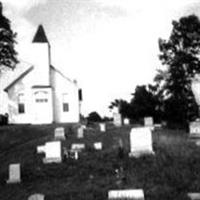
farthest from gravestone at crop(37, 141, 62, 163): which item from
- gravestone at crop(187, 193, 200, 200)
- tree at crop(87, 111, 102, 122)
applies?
tree at crop(87, 111, 102, 122)

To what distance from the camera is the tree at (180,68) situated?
121 feet

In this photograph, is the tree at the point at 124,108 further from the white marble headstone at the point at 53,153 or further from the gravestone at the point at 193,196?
the gravestone at the point at 193,196

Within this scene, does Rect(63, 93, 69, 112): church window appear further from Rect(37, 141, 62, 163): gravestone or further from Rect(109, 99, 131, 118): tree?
Rect(37, 141, 62, 163): gravestone

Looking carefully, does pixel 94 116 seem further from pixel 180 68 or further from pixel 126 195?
pixel 126 195

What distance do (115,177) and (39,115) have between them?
960 inches

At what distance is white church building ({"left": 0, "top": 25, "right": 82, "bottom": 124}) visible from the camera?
32781 mm

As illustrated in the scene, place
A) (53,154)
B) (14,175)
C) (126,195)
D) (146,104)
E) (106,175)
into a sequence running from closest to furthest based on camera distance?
(126,195)
(106,175)
(14,175)
(53,154)
(146,104)

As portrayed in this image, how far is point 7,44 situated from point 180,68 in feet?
66.8

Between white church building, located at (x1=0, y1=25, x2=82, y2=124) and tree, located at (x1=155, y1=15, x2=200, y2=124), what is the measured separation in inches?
468

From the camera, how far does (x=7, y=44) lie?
101ft

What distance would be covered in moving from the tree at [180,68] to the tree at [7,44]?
17795 millimetres

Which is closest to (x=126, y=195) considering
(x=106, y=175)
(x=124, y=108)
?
(x=106, y=175)

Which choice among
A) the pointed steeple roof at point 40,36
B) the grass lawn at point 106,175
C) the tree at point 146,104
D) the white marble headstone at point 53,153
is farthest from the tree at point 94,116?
the white marble headstone at point 53,153

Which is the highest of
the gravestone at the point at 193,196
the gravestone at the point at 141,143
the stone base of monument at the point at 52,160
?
the gravestone at the point at 141,143
